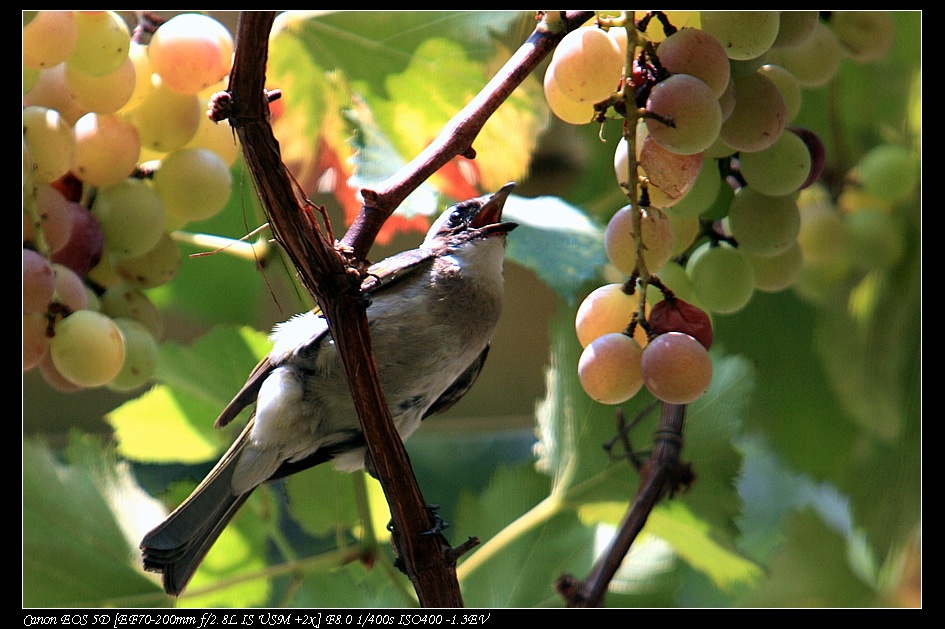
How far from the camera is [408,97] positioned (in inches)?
49.6

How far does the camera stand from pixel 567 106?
0.92 m

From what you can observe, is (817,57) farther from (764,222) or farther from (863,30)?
(764,222)

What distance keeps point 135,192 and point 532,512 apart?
66 cm

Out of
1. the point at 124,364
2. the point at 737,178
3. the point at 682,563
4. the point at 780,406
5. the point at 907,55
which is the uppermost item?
the point at 907,55

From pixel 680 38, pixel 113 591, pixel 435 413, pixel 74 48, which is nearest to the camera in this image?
pixel 680 38

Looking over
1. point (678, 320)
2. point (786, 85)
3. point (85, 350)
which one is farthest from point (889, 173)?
point (85, 350)

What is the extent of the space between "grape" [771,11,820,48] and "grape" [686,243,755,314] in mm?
226

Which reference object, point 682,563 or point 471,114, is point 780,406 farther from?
point 471,114

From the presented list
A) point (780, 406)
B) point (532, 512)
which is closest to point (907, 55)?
point (780, 406)

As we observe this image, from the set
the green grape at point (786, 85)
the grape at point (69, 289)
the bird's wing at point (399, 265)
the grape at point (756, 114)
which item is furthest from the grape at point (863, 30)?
the grape at point (69, 289)

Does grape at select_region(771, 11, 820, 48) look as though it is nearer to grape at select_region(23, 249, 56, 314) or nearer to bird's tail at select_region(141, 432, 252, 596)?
grape at select_region(23, 249, 56, 314)

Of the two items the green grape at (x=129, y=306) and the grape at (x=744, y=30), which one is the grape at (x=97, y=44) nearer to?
the green grape at (x=129, y=306)

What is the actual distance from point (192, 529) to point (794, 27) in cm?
96

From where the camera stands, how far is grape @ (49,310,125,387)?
92cm
